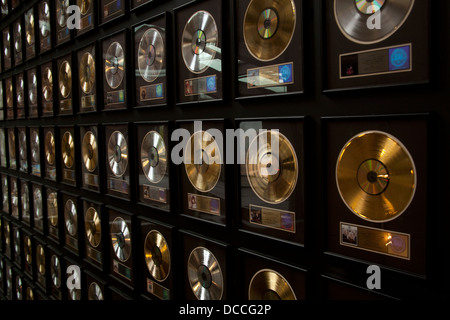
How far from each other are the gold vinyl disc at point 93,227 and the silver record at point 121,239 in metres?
0.15

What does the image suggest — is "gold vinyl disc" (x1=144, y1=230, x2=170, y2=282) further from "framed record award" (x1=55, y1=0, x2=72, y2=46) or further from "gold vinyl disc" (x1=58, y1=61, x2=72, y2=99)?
"framed record award" (x1=55, y1=0, x2=72, y2=46)

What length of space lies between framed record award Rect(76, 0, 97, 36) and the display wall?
14mm

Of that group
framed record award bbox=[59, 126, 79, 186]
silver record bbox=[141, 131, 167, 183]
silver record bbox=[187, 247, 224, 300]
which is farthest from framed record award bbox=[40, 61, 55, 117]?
silver record bbox=[187, 247, 224, 300]

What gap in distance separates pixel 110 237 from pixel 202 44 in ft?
4.04

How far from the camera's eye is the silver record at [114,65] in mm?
1947

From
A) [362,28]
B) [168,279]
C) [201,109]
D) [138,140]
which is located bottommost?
[168,279]

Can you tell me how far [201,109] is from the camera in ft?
5.08

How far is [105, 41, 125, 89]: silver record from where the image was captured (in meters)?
1.95

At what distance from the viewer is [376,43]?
1.00 m

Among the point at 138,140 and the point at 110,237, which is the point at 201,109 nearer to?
the point at 138,140

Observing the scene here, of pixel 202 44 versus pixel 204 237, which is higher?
pixel 202 44

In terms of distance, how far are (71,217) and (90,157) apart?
502 millimetres

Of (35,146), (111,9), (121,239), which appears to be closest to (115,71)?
(111,9)
